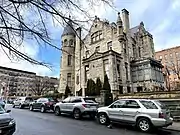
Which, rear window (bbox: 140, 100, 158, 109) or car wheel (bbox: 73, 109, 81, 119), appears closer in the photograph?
rear window (bbox: 140, 100, 158, 109)

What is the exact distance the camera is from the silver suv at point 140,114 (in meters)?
9.31

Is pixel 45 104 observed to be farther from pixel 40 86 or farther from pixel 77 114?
pixel 40 86

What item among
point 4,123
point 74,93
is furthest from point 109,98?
point 74,93

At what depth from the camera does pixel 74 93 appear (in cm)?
3541

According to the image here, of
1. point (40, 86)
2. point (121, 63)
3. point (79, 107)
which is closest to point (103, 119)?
point (79, 107)

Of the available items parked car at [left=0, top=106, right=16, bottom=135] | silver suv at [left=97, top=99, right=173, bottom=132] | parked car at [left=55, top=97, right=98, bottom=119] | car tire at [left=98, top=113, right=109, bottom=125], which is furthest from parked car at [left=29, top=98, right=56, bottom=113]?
parked car at [left=0, top=106, right=16, bottom=135]

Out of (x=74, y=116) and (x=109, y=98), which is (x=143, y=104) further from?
(x=109, y=98)

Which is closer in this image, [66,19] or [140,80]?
[66,19]

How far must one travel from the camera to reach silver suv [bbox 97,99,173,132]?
931cm

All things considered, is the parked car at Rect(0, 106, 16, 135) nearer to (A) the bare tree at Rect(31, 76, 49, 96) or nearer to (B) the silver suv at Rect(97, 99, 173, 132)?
(B) the silver suv at Rect(97, 99, 173, 132)

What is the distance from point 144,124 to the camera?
380 inches

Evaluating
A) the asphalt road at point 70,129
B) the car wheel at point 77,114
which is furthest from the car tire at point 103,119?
the car wheel at point 77,114

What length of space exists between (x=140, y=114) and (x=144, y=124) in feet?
1.78

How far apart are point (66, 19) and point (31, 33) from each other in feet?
2.92
